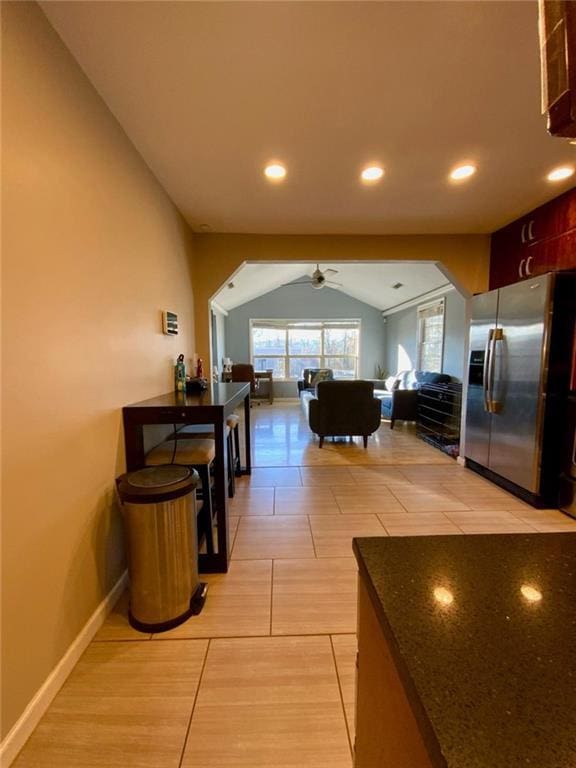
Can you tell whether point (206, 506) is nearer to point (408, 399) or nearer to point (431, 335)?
point (408, 399)

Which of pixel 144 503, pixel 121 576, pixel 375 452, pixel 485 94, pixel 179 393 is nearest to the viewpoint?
pixel 144 503

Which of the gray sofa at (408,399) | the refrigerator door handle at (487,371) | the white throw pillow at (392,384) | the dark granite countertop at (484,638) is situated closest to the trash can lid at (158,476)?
the dark granite countertop at (484,638)

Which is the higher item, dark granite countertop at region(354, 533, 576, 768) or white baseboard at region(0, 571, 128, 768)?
dark granite countertop at region(354, 533, 576, 768)

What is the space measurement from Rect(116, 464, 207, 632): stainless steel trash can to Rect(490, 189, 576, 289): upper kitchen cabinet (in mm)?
3249

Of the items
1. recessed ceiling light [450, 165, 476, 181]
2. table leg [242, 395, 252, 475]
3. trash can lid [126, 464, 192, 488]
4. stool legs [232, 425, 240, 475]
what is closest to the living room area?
table leg [242, 395, 252, 475]

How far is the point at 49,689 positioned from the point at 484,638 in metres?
1.54

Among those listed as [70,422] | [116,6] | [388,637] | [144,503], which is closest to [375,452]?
[144,503]

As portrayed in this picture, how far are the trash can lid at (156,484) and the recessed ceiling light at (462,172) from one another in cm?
255

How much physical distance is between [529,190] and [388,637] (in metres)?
3.27

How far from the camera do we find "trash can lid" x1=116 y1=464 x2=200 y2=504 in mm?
1497

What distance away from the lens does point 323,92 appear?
159cm

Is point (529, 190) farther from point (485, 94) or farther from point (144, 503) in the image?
point (144, 503)

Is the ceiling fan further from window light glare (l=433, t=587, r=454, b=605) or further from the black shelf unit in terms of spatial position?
window light glare (l=433, t=587, r=454, b=605)

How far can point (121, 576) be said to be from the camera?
183 cm
